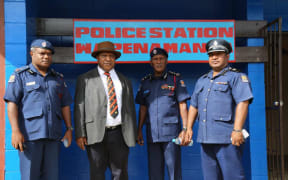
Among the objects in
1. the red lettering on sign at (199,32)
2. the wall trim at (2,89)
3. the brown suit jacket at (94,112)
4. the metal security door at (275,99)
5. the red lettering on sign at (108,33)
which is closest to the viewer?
the brown suit jacket at (94,112)

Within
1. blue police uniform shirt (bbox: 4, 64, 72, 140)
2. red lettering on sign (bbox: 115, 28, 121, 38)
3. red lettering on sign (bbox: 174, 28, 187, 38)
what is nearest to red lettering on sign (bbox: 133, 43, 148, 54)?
red lettering on sign (bbox: 115, 28, 121, 38)

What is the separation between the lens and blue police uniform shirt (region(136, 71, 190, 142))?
3.16 metres

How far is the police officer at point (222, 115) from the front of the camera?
266cm

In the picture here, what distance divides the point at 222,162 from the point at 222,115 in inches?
18.2

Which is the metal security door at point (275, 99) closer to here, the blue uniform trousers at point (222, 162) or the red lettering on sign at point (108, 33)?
the blue uniform trousers at point (222, 162)

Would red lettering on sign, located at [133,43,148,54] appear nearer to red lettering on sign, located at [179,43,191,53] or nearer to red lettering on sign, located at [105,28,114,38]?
red lettering on sign, located at [105,28,114,38]

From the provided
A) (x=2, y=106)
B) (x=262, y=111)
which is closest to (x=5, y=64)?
(x=2, y=106)

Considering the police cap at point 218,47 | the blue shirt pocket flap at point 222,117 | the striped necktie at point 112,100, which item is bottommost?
the blue shirt pocket flap at point 222,117

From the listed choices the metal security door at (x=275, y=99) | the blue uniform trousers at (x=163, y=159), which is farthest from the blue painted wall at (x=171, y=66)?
the blue uniform trousers at (x=163, y=159)

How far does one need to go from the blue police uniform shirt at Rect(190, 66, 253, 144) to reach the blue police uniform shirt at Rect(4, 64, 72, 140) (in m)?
1.52

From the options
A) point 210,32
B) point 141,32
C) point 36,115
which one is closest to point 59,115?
point 36,115

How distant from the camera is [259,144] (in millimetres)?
3838

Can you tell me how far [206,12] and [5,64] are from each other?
9.50 ft

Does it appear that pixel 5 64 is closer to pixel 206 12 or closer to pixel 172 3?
pixel 172 3
